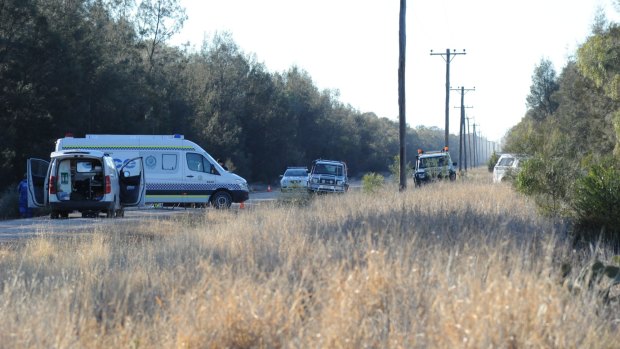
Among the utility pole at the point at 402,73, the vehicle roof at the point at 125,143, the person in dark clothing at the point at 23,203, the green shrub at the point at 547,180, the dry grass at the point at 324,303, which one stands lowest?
the person in dark clothing at the point at 23,203

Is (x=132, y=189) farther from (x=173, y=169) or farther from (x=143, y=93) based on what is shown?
(x=143, y=93)

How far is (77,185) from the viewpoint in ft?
81.4

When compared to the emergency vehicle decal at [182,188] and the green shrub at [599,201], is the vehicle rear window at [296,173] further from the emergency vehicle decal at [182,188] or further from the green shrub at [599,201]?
the green shrub at [599,201]

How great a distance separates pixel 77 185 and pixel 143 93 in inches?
1179

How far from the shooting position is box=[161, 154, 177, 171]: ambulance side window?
30.4m

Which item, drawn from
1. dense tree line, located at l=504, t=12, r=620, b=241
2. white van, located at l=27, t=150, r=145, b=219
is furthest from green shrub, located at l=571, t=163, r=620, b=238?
white van, located at l=27, t=150, r=145, b=219

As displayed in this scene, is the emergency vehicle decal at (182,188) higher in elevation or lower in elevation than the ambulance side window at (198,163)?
lower

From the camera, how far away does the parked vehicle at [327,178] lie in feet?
132

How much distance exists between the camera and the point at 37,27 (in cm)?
4175

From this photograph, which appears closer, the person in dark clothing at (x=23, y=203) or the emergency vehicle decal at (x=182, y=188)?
the person in dark clothing at (x=23, y=203)

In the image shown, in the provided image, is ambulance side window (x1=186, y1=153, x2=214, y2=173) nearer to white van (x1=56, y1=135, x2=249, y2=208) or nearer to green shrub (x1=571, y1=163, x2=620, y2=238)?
white van (x1=56, y1=135, x2=249, y2=208)

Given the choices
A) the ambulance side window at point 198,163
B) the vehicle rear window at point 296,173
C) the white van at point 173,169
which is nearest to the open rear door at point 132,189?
the white van at point 173,169

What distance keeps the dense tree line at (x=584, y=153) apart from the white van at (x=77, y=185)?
1170 centimetres

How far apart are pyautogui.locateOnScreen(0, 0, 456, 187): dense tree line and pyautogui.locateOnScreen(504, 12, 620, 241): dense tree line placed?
22.9 meters
